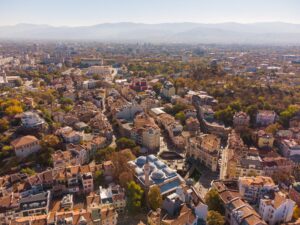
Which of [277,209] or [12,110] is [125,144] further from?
[12,110]

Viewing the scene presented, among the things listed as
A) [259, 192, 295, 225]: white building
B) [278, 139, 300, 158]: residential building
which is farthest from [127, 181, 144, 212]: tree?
[278, 139, 300, 158]: residential building

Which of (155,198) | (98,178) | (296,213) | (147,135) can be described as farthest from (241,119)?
(98,178)

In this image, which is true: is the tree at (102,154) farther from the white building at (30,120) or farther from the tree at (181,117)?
the tree at (181,117)

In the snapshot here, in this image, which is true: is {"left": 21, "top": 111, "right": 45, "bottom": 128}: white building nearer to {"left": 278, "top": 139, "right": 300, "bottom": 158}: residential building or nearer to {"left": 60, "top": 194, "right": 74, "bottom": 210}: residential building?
{"left": 60, "top": 194, "right": 74, "bottom": 210}: residential building

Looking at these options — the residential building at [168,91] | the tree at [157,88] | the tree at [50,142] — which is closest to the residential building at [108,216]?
the tree at [50,142]

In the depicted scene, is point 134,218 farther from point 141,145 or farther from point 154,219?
point 141,145
